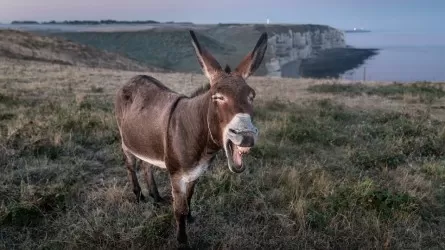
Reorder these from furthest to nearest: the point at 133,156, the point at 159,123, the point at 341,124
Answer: the point at 341,124, the point at 133,156, the point at 159,123

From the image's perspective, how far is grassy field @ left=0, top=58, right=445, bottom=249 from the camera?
4.55m

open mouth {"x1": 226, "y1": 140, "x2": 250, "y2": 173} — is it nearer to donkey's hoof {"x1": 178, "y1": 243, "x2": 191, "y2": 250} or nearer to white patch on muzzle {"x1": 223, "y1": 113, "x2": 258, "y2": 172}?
white patch on muzzle {"x1": 223, "y1": 113, "x2": 258, "y2": 172}

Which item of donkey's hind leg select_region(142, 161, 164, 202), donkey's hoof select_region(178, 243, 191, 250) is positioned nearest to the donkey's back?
donkey's hind leg select_region(142, 161, 164, 202)

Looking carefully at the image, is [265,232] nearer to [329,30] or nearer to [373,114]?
[373,114]

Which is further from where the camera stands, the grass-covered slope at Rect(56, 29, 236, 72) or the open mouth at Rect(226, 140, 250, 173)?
the grass-covered slope at Rect(56, 29, 236, 72)

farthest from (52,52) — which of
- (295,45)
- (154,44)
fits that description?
(295,45)

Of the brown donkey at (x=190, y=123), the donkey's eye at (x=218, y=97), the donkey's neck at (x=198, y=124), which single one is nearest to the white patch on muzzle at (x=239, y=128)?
the brown donkey at (x=190, y=123)

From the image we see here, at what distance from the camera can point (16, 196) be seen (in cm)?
511

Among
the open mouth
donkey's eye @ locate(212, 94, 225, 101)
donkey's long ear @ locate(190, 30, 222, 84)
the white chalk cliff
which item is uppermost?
donkey's long ear @ locate(190, 30, 222, 84)

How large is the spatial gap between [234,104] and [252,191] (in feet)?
9.01

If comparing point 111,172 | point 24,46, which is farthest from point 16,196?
point 24,46

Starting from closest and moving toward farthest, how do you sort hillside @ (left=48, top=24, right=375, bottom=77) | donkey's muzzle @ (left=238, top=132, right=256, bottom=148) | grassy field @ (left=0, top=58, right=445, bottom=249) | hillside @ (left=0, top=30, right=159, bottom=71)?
donkey's muzzle @ (left=238, top=132, right=256, bottom=148), grassy field @ (left=0, top=58, right=445, bottom=249), hillside @ (left=0, top=30, right=159, bottom=71), hillside @ (left=48, top=24, right=375, bottom=77)

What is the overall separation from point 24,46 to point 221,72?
1687 inches

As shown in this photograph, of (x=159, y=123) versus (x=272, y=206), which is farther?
(x=272, y=206)
